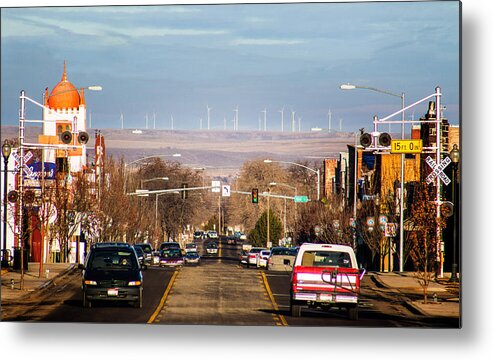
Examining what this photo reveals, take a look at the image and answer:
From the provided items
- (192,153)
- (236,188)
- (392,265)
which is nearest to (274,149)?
(192,153)

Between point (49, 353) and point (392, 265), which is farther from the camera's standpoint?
point (392, 265)

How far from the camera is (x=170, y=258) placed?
70125 millimetres

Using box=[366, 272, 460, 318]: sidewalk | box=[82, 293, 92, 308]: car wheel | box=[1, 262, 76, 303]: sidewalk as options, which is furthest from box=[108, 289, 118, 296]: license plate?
box=[366, 272, 460, 318]: sidewalk

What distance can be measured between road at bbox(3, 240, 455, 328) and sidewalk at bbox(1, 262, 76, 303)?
0.59 meters

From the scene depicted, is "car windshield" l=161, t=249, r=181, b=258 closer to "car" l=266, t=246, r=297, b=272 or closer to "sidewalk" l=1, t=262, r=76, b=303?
"car" l=266, t=246, r=297, b=272

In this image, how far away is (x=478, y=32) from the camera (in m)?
31.1

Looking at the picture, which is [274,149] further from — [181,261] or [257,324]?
[257,324]

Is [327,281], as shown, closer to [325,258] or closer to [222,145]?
[325,258]

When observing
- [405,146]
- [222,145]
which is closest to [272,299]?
[405,146]

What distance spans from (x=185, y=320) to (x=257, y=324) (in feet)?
8.01

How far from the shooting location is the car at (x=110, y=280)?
37969 mm

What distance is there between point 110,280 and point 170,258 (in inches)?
1264

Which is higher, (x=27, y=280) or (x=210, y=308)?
(x=27, y=280)

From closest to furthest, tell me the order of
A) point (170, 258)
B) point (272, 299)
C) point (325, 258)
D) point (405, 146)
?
point (325, 258) → point (272, 299) → point (405, 146) → point (170, 258)
